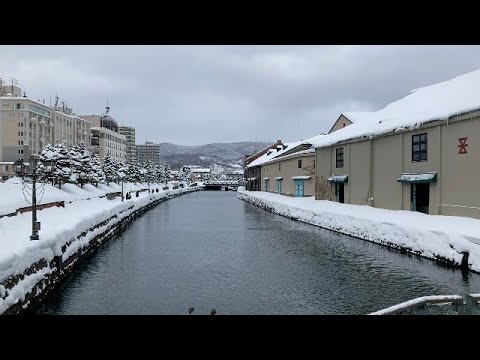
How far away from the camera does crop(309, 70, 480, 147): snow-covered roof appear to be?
87.2 ft

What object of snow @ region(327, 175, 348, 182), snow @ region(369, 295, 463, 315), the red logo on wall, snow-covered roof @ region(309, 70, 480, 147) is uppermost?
snow-covered roof @ region(309, 70, 480, 147)

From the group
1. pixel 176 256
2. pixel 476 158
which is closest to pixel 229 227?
pixel 176 256

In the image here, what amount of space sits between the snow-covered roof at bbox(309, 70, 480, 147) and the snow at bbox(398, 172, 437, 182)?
332 cm

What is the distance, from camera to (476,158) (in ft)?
78.4

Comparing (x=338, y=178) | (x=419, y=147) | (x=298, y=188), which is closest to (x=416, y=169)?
(x=419, y=147)

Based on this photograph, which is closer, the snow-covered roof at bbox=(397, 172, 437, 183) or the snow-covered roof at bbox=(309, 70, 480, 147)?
the snow-covered roof at bbox=(309, 70, 480, 147)

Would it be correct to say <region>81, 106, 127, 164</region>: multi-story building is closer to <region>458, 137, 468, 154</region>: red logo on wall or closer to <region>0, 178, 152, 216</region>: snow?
<region>0, 178, 152, 216</region>: snow

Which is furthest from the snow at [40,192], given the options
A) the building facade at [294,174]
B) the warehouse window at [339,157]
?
the building facade at [294,174]

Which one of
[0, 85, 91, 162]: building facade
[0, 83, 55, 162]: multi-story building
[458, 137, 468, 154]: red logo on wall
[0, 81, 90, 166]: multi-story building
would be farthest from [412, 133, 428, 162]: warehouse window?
[0, 83, 55, 162]: multi-story building

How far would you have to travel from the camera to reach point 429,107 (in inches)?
1236

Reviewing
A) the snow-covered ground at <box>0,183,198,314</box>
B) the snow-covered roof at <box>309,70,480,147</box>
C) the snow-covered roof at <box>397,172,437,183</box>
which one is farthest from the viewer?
the snow-covered roof at <box>397,172,437,183</box>
